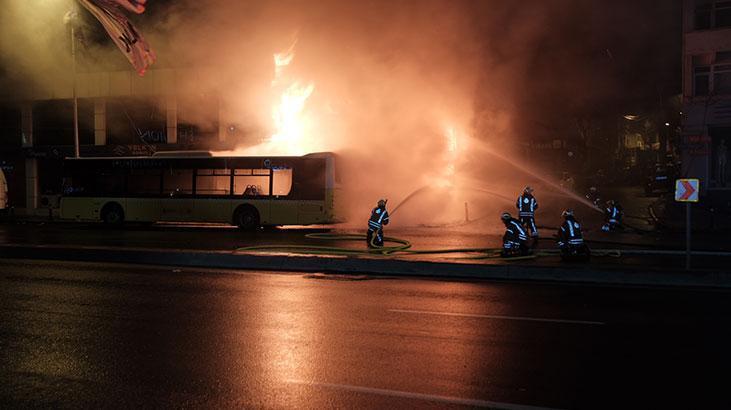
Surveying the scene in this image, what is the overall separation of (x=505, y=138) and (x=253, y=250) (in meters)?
19.5

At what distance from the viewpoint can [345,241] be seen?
1558cm

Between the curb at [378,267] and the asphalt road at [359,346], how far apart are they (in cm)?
73

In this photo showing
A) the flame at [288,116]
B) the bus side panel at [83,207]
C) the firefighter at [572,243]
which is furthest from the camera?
the bus side panel at [83,207]

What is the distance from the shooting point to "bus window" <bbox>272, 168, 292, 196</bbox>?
18984 millimetres

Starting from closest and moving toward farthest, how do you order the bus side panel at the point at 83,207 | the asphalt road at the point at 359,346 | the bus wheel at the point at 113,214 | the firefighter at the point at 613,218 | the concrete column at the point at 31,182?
the asphalt road at the point at 359,346, the firefighter at the point at 613,218, the bus wheel at the point at 113,214, the bus side panel at the point at 83,207, the concrete column at the point at 31,182

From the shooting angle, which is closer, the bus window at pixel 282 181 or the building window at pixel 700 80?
the bus window at pixel 282 181

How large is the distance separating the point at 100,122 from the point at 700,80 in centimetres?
3134

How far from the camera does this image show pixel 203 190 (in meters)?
19.8

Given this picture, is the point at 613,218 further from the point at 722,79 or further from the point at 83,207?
the point at 722,79

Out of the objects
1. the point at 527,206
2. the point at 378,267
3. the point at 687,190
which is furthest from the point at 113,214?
the point at 687,190

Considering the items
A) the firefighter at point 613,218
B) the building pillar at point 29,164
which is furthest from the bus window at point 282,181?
the building pillar at point 29,164

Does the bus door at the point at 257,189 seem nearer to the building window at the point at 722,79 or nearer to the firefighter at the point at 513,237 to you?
the firefighter at the point at 513,237

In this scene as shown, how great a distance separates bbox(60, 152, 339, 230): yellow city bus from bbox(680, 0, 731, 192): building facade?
2118 cm

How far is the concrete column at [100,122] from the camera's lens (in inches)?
1254
